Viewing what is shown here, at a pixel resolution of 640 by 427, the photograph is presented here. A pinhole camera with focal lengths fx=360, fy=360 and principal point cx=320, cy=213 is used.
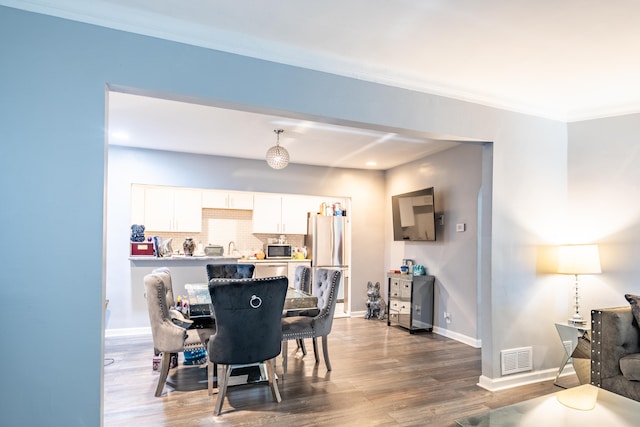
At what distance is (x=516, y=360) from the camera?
11.3ft

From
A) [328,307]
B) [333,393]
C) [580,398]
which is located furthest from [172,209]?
[580,398]

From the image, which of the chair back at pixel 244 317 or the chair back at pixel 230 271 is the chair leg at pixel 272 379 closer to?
the chair back at pixel 244 317

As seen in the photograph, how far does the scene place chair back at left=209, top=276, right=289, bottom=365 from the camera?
270 centimetres

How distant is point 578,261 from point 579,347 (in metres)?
0.80

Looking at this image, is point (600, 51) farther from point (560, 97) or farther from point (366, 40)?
point (366, 40)

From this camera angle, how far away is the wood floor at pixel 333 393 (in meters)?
2.76

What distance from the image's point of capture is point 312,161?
6.06 metres

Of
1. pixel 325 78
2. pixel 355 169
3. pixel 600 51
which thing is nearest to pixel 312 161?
pixel 355 169

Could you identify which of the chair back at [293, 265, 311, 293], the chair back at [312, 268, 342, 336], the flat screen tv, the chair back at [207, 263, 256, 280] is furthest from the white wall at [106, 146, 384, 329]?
the chair back at [312, 268, 342, 336]

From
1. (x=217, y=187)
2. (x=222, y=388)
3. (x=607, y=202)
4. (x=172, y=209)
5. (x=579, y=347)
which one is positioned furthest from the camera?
(x=172, y=209)

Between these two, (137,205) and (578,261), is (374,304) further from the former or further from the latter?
(137,205)

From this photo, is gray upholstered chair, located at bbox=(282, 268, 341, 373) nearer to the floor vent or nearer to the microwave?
the floor vent

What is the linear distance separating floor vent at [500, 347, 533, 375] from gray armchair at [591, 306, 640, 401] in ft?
1.99

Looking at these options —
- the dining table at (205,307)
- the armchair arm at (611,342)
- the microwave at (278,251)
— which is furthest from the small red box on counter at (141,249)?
the armchair arm at (611,342)
